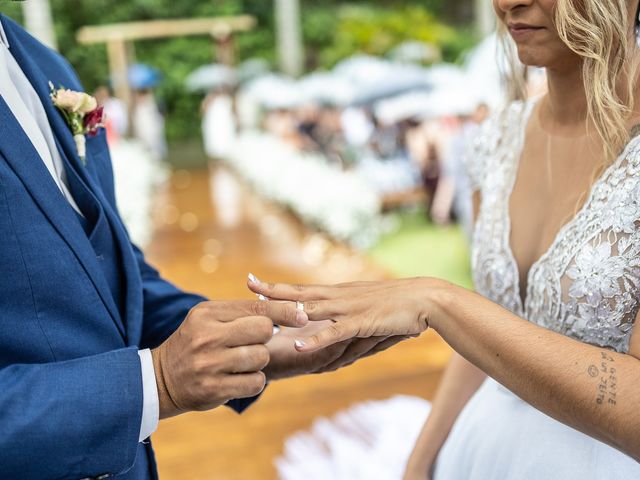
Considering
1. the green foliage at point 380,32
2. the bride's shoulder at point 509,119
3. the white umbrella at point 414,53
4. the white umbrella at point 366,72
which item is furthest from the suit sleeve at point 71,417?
the green foliage at point 380,32

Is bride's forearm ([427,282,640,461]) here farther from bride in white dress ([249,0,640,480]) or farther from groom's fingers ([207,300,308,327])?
groom's fingers ([207,300,308,327])

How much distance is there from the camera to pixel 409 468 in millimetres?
1957

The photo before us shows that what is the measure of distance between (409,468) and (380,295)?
26.8 inches

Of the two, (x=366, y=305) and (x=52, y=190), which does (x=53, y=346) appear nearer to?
(x=52, y=190)

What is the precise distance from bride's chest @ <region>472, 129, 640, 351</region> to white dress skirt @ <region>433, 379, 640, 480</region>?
0.70 feet

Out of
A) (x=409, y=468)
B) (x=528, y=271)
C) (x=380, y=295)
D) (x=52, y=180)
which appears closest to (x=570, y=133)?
(x=528, y=271)

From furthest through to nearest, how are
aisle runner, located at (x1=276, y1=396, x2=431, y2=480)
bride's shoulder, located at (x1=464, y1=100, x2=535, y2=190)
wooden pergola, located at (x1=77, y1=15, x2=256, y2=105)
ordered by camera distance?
wooden pergola, located at (x1=77, y1=15, x2=256, y2=105), aisle runner, located at (x1=276, y1=396, x2=431, y2=480), bride's shoulder, located at (x1=464, y1=100, x2=535, y2=190)

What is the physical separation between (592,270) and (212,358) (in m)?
0.79

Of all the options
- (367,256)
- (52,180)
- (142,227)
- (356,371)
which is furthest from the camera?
(142,227)

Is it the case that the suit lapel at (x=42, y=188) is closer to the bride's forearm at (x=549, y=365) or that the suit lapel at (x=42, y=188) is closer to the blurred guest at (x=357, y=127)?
the bride's forearm at (x=549, y=365)

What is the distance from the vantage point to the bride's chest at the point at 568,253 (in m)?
1.52

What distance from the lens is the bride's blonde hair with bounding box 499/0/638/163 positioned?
153 cm

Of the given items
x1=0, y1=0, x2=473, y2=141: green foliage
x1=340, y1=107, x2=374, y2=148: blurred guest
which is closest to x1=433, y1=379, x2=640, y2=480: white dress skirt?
x1=340, y1=107, x2=374, y2=148: blurred guest

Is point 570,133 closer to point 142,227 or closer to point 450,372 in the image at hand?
point 450,372
